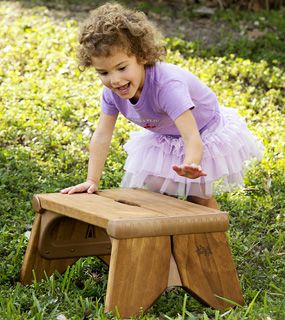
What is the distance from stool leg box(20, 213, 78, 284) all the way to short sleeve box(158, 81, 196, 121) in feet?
2.80

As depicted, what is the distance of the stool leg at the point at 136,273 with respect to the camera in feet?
11.9

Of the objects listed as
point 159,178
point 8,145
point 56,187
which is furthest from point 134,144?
point 8,145

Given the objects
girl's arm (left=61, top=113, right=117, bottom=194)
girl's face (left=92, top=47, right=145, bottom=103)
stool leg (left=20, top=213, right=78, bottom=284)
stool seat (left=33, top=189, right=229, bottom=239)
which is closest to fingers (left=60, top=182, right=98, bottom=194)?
girl's arm (left=61, top=113, right=117, bottom=194)

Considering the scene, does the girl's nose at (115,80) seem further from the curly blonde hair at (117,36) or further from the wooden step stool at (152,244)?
the wooden step stool at (152,244)

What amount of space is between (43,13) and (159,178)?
4.88 meters

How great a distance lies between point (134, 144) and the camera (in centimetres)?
487

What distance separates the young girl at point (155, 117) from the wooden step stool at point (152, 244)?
23 centimetres

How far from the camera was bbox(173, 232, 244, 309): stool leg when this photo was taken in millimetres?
3776

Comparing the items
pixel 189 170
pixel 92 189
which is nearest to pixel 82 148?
pixel 92 189

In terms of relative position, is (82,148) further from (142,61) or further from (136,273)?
Result: (136,273)

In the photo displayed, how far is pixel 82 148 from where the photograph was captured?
644 cm

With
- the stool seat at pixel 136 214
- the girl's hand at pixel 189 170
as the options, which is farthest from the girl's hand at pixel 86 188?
the girl's hand at pixel 189 170

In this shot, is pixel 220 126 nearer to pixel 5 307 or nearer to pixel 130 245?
pixel 130 245

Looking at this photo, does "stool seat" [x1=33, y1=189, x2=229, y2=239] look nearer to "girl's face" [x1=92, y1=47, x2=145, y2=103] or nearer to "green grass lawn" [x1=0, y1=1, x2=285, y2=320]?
"green grass lawn" [x1=0, y1=1, x2=285, y2=320]
